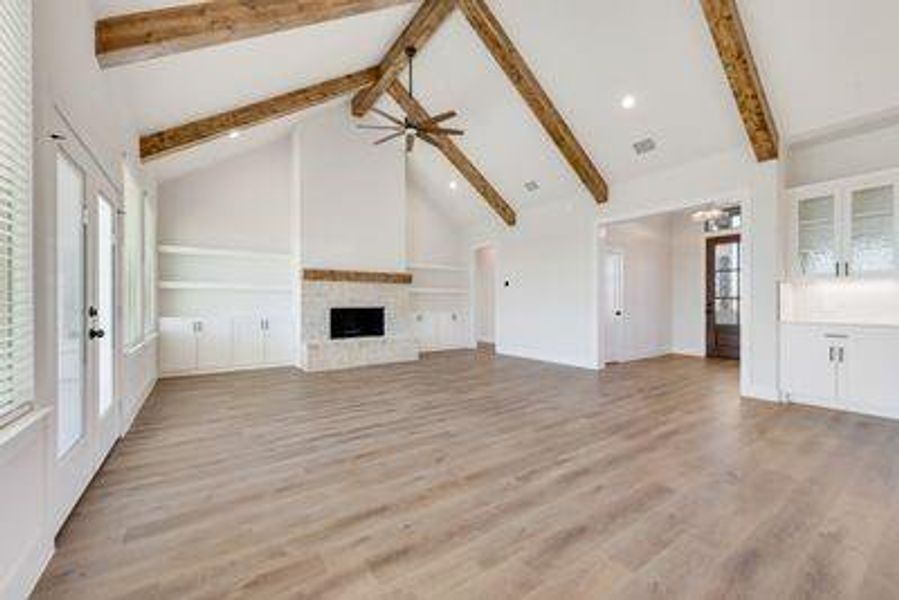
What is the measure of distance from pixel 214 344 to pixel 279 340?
98 centimetres

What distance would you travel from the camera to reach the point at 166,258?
663 cm

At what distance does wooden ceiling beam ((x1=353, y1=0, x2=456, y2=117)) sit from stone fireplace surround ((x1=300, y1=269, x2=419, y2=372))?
3.02 metres

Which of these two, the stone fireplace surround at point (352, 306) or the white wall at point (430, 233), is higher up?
the white wall at point (430, 233)

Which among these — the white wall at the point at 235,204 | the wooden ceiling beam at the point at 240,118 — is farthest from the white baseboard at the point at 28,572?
the white wall at the point at 235,204

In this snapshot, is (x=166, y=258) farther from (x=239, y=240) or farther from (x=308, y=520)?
(x=308, y=520)

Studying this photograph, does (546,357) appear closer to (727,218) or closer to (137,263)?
(727,218)

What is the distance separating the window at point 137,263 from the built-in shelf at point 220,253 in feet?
2.70

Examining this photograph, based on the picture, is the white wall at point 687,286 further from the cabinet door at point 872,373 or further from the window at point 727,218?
the cabinet door at point 872,373

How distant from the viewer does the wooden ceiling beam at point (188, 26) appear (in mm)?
2859

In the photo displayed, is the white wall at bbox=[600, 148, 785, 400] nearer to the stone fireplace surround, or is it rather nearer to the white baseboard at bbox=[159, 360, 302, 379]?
the stone fireplace surround

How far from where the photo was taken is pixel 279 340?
720cm

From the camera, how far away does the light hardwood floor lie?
5.89ft

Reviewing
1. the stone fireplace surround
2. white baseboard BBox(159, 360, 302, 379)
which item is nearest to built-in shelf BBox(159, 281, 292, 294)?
the stone fireplace surround

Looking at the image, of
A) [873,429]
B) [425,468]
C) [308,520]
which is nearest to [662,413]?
[873,429]
